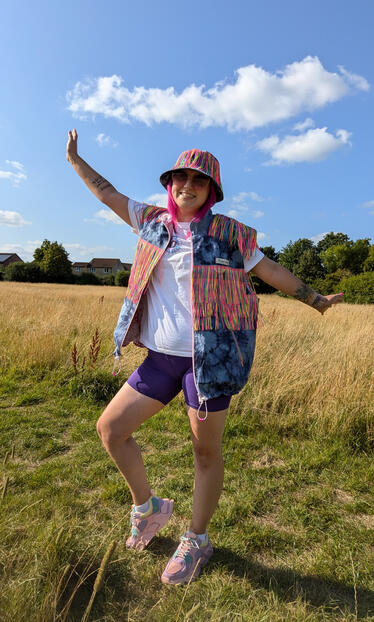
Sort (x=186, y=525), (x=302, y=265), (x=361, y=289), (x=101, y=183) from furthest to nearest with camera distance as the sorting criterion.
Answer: (x=302, y=265) → (x=361, y=289) → (x=186, y=525) → (x=101, y=183)

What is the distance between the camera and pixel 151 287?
199 cm

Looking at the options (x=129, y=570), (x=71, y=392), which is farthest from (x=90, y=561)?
(x=71, y=392)

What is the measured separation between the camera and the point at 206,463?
1.91 meters

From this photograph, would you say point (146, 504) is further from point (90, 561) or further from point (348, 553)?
point (348, 553)

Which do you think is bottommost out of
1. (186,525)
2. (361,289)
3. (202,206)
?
(186,525)

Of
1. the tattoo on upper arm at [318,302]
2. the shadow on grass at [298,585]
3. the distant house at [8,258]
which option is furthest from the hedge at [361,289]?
the distant house at [8,258]

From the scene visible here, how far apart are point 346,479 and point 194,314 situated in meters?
2.18

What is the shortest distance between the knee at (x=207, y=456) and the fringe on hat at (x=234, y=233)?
103 cm

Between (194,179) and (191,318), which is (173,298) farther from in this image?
(194,179)

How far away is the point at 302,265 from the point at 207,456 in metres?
49.0

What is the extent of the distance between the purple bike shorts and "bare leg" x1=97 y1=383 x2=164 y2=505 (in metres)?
0.05

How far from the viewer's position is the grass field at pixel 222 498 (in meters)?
1.72

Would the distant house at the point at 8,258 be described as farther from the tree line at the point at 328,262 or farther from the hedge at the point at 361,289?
the hedge at the point at 361,289

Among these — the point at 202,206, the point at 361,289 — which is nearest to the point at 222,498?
the point at 202,206
